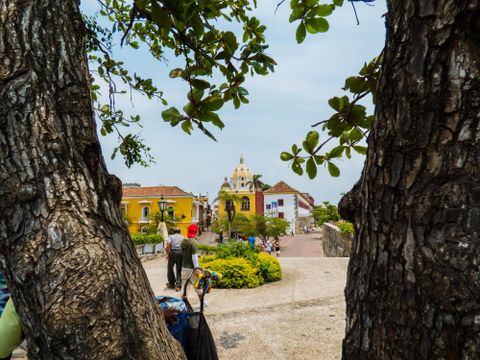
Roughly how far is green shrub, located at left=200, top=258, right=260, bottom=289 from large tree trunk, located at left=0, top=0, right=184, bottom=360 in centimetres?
765

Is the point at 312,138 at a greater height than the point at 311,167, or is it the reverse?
the point at 312,138

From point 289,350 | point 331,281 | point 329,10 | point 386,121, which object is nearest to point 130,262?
point 386,121

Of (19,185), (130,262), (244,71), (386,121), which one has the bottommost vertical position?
(130,262)

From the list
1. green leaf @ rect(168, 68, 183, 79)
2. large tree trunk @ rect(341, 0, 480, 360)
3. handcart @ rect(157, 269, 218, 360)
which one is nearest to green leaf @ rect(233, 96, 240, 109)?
green leaf @ rect(168, 68, 183, 79)

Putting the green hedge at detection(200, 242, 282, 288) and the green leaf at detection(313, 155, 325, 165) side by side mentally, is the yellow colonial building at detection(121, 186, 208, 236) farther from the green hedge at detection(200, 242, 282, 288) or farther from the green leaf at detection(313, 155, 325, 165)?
the green leaf at detection(313, 155, 325, 165)

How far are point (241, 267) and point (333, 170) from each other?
770cm

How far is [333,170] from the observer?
1730 mm

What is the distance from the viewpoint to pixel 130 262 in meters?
1.30

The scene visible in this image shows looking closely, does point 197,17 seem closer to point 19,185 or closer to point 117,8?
point 19,185

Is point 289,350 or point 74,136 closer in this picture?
point 74,136

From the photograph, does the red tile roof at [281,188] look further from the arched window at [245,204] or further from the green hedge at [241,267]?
the green hedge at [241,267]

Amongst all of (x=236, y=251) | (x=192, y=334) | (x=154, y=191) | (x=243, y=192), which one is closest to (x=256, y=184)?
(x=243, y=192)

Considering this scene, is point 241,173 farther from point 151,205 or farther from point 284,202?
point 151,205

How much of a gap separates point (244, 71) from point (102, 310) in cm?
163
